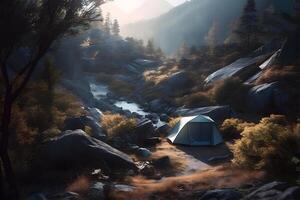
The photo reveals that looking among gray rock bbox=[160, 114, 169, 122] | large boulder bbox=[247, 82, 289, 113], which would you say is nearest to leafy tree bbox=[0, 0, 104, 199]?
large boulder bbox=[247, 82, 289, 113]

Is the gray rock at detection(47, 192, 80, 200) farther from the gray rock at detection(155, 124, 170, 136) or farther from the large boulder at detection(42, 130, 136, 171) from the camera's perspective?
the gray rock at detection(155, 124, 170, 136)

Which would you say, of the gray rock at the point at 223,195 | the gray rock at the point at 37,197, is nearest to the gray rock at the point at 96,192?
the gray rock at the point at 37,197

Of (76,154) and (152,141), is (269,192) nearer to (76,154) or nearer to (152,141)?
(76,154)

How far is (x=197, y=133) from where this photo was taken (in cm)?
2895

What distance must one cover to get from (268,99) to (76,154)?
2210 centimetres

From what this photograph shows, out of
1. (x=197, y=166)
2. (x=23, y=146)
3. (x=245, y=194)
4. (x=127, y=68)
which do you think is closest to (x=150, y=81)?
(x=127, y=68)

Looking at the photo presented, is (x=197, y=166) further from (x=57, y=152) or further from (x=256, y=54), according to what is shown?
(x=256, y=54)

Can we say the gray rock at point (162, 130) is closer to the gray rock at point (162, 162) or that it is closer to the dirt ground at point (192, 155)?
the dirt ground at point (192, 155)

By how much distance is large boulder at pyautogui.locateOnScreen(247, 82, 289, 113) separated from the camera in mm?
34688

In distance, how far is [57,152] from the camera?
60.9ft

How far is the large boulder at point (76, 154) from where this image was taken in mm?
18438

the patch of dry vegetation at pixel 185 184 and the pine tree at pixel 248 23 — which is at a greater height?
the pine tree at pixel 248 23

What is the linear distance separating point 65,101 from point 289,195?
21.6 meters

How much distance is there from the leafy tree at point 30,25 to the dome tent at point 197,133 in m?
15.2
